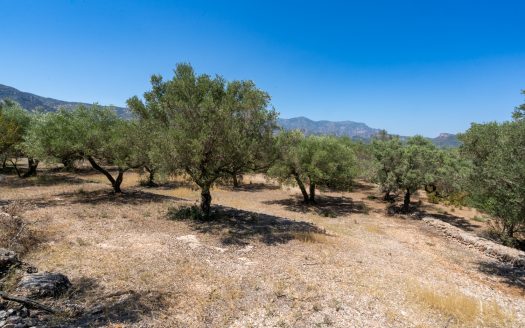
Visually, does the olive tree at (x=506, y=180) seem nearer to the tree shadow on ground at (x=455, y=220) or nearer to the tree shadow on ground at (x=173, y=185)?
the tree shadow on ground at (x=455, y=220)

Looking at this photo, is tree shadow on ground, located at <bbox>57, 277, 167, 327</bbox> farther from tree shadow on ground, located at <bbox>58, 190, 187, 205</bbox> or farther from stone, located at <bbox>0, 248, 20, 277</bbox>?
tree shadow on ground, located at <bbox>58, 190, 187, 205</bbox>

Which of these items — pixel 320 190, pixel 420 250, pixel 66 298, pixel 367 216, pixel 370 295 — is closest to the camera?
pixel 66 298

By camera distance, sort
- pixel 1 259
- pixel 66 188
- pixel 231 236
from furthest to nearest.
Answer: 1. pixel 66 188
2. pixel 231 236
3. pixel 1 259

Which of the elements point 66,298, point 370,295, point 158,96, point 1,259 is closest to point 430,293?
point 370,295

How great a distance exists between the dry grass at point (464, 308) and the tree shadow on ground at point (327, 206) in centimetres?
1824

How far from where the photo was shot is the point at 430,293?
38.4 feet

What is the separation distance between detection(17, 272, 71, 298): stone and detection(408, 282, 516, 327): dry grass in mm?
13032

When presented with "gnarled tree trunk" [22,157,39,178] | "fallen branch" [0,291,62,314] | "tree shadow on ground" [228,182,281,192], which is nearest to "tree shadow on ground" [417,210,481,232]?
"tree shadow on ground" [228,182,281,192]

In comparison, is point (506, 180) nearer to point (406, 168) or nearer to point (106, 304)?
point (106, 304)

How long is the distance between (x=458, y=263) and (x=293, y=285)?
13.6m

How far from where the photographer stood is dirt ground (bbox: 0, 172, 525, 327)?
9.36 metres

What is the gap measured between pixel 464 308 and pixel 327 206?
82.2 ft

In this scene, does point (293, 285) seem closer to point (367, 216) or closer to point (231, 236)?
point (231, 236)

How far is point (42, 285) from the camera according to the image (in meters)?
8.70
